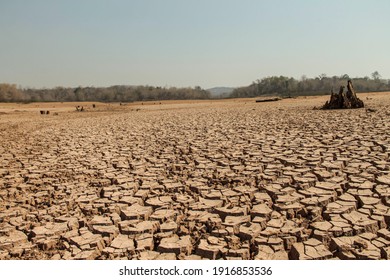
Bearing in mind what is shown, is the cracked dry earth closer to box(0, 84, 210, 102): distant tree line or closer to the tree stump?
the tree stump

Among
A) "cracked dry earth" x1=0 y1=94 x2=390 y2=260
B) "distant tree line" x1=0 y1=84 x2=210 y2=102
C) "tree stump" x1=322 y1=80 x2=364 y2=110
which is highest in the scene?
"distant tree line" x1=0 y1=84 x2=210 y2=102

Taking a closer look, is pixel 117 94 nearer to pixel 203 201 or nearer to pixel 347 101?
pixel 347 101

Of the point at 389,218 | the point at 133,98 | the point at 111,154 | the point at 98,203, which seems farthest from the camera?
the point at 133,98

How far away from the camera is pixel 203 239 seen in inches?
99.5

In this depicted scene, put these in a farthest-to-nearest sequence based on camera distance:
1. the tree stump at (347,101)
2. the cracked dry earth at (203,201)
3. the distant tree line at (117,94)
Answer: the distant tree line at (117,94) < the tree stump at (347,101) < the cracked dry earth at (203,201)

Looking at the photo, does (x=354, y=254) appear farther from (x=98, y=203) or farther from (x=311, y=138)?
(x=311, y=138)

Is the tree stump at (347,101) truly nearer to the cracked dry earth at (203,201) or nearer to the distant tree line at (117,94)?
the cracked dry earth at (203,201)

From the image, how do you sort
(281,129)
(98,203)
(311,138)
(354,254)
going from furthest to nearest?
(281,129) → (311,138) → (98,203) → (354,254)

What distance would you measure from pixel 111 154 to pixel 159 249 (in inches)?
142

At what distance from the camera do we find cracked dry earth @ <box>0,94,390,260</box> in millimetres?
2438

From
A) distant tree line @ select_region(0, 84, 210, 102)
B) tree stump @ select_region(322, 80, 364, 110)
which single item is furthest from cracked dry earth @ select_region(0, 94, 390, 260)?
distant tree line @ select_region(0, 84, 210, 102)

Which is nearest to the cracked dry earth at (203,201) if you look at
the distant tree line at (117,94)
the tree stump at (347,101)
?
the tree stump at (347,101)

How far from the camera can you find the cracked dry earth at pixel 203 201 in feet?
8.00
